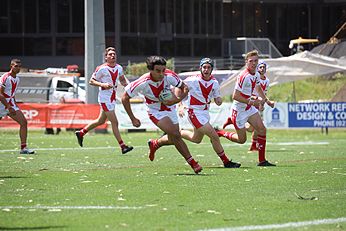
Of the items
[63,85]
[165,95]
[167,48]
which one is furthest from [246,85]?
[167,48]

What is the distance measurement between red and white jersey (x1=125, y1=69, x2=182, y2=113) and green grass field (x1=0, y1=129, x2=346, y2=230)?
1.21 metres

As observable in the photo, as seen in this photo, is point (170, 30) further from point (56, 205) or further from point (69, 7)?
point (56, 205)

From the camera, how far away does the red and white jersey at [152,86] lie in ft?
52.3

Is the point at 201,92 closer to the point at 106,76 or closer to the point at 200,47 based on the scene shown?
the point at 106,76

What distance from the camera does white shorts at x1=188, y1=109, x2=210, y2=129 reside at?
59.3ft

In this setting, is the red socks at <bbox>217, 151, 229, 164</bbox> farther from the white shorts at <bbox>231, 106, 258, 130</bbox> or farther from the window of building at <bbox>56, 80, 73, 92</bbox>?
the window of building at <bbox>56, 80, 73, 92</bbox>

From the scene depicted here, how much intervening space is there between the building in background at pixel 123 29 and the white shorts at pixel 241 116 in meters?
35.2

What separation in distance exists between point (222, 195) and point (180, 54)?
4533 centimetres

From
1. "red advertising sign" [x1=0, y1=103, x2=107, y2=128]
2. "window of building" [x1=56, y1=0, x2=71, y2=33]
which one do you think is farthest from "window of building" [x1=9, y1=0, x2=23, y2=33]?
"red advertising sign" [x1=0, y1=103, x2=107, y2=128]

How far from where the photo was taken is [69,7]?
5491cm

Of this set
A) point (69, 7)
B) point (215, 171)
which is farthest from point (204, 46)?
point (215, 171)

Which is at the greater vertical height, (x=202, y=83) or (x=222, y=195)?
(x=202, y=83)

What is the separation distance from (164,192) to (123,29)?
42.5 meters

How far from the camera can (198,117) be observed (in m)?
18.2
